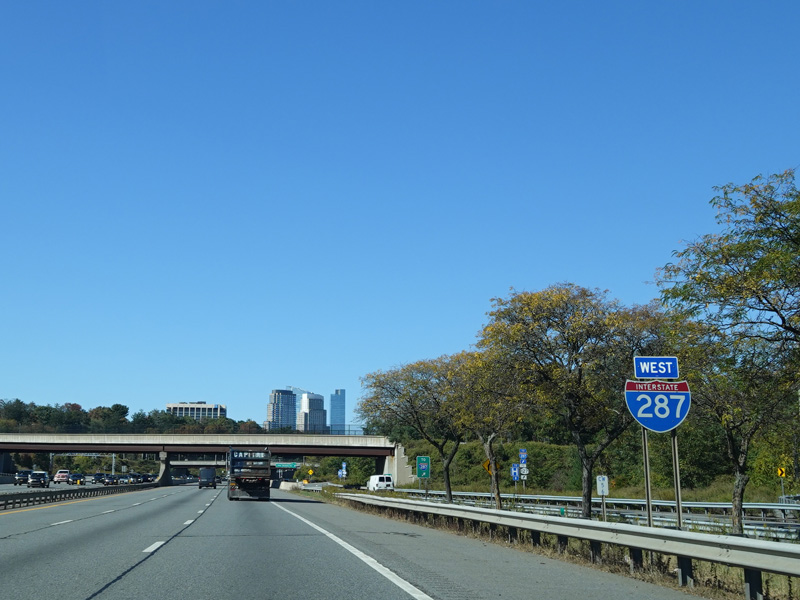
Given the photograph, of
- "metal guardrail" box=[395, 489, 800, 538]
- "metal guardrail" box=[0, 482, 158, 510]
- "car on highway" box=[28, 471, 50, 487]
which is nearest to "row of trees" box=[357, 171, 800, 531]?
"metal guardrail" box=[395, 489, 800, 538]

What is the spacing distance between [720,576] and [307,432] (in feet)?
267

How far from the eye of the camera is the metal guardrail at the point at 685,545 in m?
8.61

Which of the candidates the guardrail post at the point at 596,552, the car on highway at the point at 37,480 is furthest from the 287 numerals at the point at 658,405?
the car on highway at the point at 37,480

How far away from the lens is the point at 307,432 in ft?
299

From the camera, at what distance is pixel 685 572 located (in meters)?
11.2

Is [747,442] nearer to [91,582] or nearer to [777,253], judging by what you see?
[777,253]

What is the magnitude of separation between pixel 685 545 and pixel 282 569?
6.17 m

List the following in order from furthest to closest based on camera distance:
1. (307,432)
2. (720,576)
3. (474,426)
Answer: (307,432) < (474,426) < (720,576)

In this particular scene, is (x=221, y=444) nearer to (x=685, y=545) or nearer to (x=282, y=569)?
(x=282, y=569)

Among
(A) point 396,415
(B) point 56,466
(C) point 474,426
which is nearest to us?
(C) point 474,426

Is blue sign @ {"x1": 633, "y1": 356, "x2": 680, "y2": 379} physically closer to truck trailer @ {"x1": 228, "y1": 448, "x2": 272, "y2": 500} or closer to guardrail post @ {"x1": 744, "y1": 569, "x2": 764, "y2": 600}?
guardrail post @ {"x1": 744, "y1": 569, "x2": 764, "y2": 600}

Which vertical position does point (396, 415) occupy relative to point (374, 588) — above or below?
above

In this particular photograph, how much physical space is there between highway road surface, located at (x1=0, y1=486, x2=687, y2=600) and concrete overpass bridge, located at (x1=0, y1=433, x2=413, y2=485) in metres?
67.9

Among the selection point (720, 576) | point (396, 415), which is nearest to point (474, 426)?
point (396, 415)
